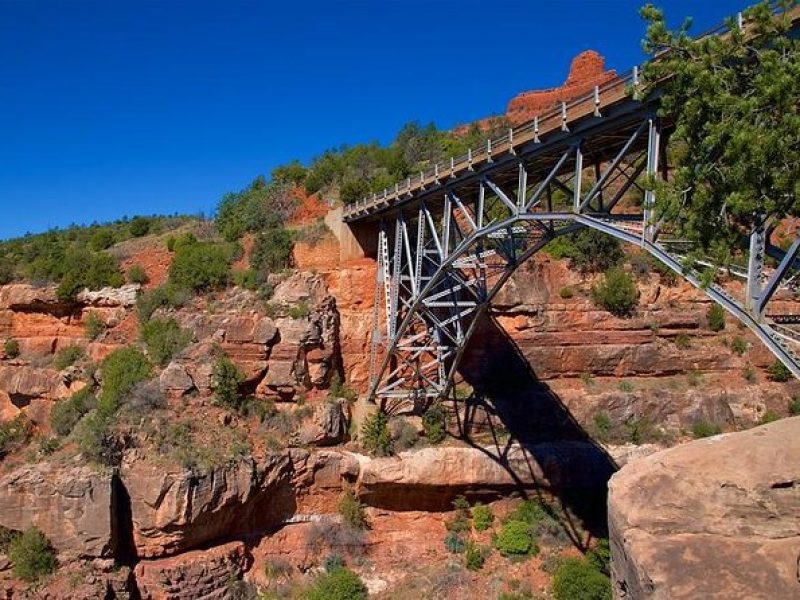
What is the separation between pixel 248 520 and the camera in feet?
66.2

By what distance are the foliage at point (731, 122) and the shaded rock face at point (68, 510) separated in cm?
1631

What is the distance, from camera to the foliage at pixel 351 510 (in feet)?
69.8

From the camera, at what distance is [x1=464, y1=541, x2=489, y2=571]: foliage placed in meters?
20.2

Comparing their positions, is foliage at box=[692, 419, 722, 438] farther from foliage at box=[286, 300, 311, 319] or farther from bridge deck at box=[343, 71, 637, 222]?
foliage at box=[286, 300, 311, 319]

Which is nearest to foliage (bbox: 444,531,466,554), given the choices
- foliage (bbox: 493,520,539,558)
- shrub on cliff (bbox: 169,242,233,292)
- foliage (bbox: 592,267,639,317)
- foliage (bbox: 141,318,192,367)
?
foliage (bbox: 493,520,539,558)

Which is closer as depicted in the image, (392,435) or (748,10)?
(748,10)

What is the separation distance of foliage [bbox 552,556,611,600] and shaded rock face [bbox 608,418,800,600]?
12.2 meters

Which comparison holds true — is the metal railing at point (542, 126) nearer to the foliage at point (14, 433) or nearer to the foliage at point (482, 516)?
the foliage at point (482, 516)

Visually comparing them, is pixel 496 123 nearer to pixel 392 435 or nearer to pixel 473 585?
pixel 392 435

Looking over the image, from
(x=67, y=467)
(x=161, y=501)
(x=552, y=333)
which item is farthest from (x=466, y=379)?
(x=67, y=467)

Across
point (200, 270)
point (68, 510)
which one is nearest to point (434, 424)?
point (200, 270)

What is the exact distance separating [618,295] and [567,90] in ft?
99.3

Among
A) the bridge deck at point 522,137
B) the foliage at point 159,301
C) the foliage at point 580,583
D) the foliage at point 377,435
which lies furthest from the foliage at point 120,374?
the foliage at point 580,583

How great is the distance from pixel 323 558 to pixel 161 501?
580 cm
